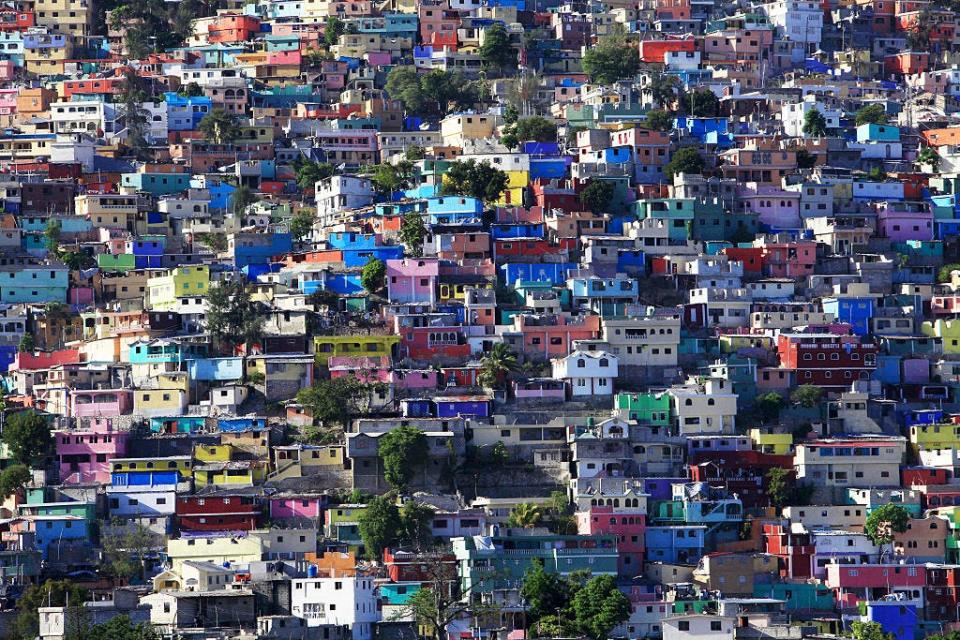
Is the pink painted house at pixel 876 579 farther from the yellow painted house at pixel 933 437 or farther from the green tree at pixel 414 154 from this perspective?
the green tree at pixel 414 154

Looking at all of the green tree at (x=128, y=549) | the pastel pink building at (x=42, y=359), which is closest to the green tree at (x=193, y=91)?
the pastel pink building at (x=42, y=359)

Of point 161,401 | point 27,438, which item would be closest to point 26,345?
point 161,401

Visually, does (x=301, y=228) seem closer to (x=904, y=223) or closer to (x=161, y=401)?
(x=161, y=401)

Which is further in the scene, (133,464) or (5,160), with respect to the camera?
(5,160)

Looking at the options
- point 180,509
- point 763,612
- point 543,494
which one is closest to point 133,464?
point 180,509


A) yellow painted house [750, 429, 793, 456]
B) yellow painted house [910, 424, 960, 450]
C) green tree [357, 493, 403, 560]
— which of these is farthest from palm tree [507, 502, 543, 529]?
yellow painted house [910, 424, 960, 450]

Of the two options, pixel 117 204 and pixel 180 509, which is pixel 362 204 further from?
pixel 180 509

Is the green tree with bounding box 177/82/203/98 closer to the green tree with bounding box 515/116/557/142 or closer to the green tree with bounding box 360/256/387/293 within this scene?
the green tree with bounding box 515/116/557/142
